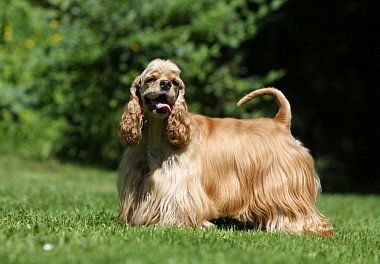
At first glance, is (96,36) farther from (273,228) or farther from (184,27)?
(273,228)

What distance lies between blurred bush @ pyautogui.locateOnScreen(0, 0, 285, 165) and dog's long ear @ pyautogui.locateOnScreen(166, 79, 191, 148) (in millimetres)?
7630

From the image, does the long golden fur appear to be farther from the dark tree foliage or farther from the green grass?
the dark tree foliage

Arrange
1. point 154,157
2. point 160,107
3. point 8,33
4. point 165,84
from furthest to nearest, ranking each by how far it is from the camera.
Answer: point 8,33
point 154,157
point 160,107
point 165,84

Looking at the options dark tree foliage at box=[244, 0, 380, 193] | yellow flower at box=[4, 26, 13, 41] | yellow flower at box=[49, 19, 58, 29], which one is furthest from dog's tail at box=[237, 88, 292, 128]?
yellow flower at box=[4, 26, 13, 41]

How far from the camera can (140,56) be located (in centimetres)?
1438

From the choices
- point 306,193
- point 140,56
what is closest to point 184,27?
point 140,56

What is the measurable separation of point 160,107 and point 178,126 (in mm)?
223

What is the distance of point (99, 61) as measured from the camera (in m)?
14.9

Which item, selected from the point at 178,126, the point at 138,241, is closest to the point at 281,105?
the point at 178,126

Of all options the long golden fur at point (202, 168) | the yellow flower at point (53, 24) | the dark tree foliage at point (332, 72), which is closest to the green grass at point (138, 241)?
the long golden fur at point (202, 168)

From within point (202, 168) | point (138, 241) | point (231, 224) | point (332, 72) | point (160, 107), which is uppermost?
point (332, 72)

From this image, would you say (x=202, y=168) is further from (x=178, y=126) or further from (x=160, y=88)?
(x=160, y=88)

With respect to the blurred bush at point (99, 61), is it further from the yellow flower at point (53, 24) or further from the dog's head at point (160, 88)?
the dog's head at point (160, 88)

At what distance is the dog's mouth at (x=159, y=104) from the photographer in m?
6.46
